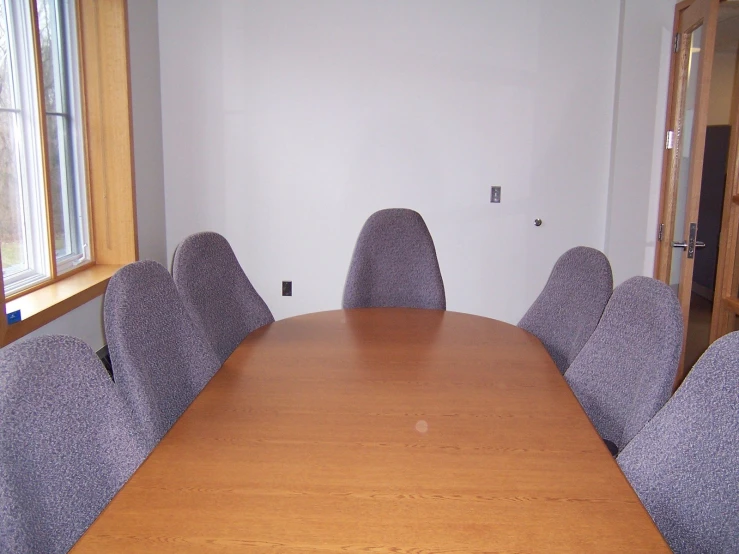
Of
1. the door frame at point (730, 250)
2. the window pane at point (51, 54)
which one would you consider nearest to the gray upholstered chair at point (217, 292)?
the window pane at point (51, 54)

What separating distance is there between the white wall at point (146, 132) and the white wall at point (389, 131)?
96 mm

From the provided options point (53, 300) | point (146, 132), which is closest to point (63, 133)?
point (146, 132)

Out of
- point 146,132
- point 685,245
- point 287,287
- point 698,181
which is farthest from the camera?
point 287,287

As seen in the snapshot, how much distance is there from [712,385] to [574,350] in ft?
3.55

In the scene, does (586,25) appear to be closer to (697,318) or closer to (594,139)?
(594,139)

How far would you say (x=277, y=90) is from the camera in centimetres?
402

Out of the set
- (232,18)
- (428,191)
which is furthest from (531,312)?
(232,18)

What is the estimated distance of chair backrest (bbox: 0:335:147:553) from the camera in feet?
3.09

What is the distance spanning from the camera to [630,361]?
66.1 inches

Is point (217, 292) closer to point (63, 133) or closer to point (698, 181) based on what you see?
point (63, 133)

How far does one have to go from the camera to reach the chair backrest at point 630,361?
1527 mm

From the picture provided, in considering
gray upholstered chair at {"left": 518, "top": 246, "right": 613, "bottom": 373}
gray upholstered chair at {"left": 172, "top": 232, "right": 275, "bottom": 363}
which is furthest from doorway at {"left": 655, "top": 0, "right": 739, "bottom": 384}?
gray upholstered chair at {"left": 172, "top": 232, "right": 275, "bottom": 363}

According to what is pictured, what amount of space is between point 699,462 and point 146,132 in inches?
137

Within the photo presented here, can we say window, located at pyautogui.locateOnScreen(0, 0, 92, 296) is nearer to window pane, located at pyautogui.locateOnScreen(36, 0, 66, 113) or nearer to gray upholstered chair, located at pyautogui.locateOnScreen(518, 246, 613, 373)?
window pane, located at pyautogui.locateOnScreen(36, 0, 66, 113)
